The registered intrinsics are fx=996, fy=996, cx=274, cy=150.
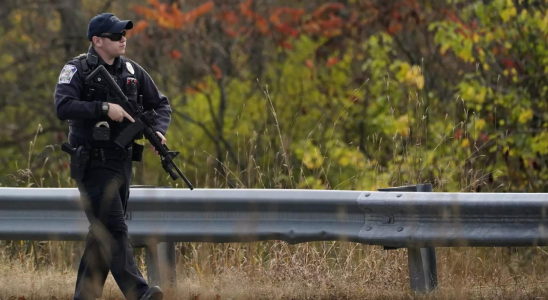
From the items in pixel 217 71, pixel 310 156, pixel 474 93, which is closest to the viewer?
pixel 474 93

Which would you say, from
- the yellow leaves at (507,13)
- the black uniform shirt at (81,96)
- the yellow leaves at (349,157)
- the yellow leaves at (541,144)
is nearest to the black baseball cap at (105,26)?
the black uniform shirt at (81,96)

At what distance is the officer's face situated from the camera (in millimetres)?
5164

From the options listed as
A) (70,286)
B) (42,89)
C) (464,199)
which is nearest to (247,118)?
(42,89)

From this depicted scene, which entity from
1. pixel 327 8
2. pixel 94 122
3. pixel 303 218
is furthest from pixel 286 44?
pixel 94 122

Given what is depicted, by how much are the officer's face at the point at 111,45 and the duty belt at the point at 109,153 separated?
50 cm

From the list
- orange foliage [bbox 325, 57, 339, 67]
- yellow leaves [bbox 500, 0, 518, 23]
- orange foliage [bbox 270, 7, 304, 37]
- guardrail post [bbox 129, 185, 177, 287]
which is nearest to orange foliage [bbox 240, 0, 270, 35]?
orange foliage [bbox 270, 7, 304, 37]

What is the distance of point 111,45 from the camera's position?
5.17m

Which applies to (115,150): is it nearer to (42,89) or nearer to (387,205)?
(387,205)

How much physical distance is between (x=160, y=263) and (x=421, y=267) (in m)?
1.51

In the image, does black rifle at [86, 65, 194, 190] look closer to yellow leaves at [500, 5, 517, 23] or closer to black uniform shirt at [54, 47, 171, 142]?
black uniform shirt at [54, 47, 171, 142]

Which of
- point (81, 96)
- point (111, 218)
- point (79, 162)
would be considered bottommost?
point (111, 218)

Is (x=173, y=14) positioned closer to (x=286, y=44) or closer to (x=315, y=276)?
(x=286, y=44)

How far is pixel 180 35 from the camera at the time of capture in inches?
624

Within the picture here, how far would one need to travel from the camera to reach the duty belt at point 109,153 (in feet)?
16.8
